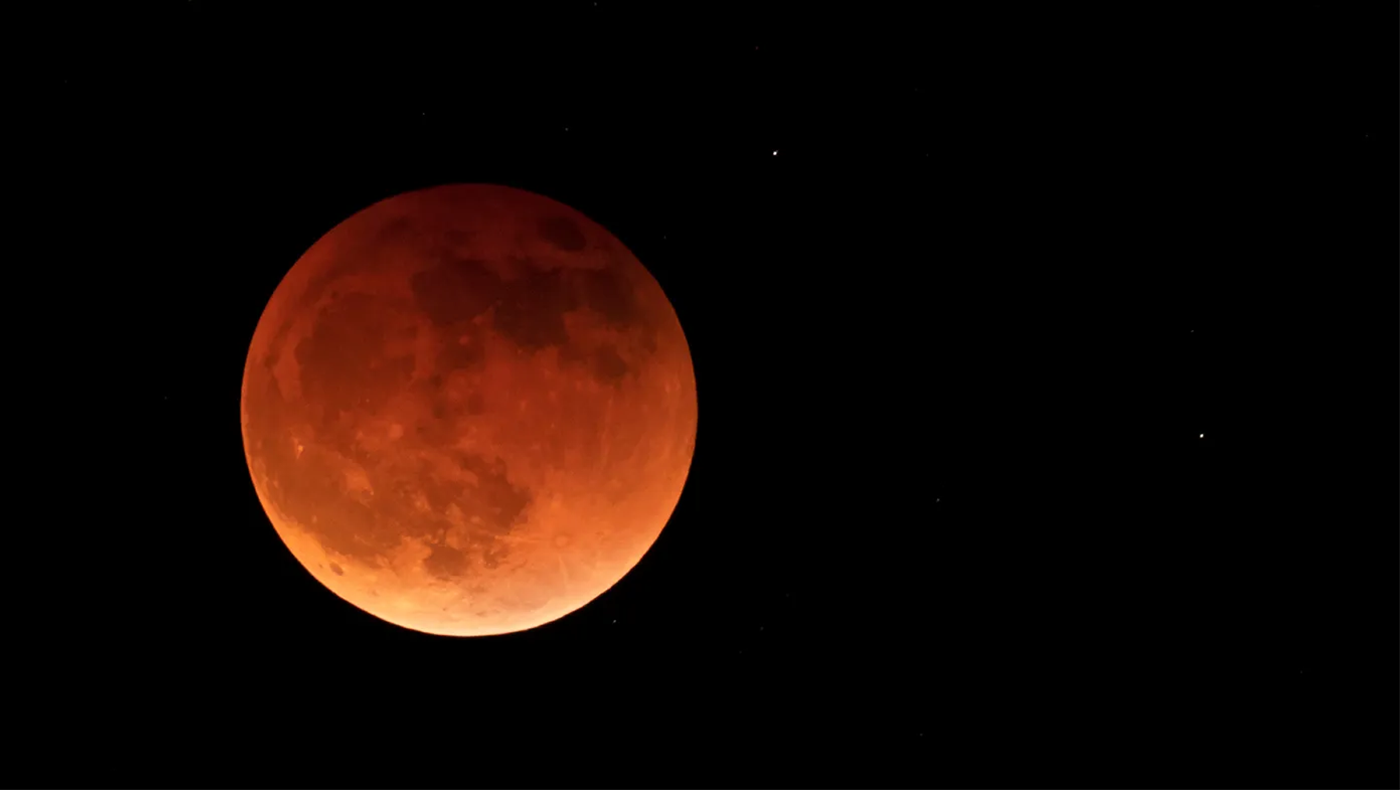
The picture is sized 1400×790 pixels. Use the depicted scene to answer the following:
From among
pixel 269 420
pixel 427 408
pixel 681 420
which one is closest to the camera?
pixel 427 408

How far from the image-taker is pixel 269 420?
3.43 meters

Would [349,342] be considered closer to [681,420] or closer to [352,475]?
[352,475]

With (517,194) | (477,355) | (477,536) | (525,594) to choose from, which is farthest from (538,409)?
(517,194)

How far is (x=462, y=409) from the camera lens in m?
3.14

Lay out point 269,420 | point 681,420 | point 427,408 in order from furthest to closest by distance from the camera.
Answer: point 681,420
point 269,420
point 427,408

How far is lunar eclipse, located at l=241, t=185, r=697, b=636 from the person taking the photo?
317cm

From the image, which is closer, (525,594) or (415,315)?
(415,315)

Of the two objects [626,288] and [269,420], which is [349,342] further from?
[626,288]

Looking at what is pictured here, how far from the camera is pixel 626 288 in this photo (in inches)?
140

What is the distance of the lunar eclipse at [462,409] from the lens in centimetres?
317

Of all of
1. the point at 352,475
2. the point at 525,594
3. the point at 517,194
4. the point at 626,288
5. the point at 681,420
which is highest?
the point at 517,194

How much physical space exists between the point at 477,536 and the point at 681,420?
0.90m

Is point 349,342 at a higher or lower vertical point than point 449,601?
higher

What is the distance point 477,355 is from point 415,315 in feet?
0.82
